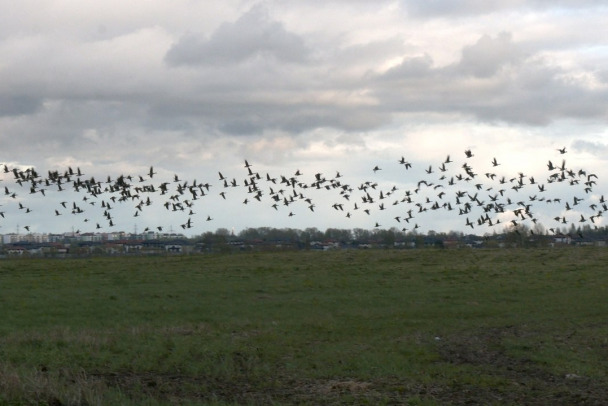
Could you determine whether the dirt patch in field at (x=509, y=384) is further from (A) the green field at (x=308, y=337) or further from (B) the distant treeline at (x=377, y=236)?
(B) the distant treeline at (x=377, y=236)

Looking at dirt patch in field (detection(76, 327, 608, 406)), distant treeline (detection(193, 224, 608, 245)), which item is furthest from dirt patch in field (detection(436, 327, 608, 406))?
distant treeline (detection(193, 224, 608, 245))

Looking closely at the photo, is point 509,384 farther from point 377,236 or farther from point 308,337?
point 377,236

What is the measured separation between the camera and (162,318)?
2797 centimetres

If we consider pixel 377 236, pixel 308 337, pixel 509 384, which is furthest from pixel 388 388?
pixel 377 236

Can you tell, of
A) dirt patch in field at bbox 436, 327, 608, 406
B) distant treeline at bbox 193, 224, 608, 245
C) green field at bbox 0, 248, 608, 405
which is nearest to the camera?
dirt patch in field at bbox 436, 327, 608, 406

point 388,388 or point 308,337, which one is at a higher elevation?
point 308,337

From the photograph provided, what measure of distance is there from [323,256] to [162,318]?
3199cm

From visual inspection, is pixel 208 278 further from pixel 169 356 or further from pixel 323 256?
pixel 169 356

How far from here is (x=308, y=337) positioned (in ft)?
77.4

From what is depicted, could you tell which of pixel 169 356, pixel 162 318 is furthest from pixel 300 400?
pixel 162 318

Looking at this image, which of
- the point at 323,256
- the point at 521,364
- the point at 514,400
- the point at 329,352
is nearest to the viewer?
the point at 514,400

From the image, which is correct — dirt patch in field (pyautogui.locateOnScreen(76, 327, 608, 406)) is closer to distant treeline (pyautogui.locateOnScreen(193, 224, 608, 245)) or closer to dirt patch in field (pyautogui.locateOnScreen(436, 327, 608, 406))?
dirt patch in field (pyautogui.locateOnScreen(436, 327, 608, 406))

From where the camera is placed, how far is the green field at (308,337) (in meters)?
15.7

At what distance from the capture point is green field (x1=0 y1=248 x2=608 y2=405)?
15664 millimetres
